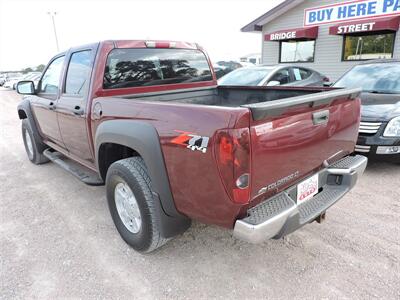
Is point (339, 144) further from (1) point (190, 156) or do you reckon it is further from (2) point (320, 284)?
(1) point (190, 156)

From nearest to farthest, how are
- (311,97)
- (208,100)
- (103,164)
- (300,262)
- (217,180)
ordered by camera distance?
(217,180)
(311,97)
(300,262)
(103,164)
(208,100)

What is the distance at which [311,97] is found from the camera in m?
2.22

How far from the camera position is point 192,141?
2.02 meters

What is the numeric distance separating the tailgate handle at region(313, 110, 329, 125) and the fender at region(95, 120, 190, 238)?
3.83ft

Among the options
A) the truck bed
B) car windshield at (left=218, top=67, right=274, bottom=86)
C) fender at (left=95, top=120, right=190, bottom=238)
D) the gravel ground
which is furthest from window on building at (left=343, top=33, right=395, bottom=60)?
fender at (left=95, top=120, right=190, bottom=238)

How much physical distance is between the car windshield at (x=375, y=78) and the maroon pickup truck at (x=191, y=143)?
2.82 meters

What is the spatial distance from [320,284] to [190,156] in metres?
1.43

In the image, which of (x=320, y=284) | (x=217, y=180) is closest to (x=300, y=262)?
(x=320, y=284)

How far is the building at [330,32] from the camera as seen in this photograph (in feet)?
38.4

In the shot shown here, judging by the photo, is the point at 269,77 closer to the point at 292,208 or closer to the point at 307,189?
the point at 307,189

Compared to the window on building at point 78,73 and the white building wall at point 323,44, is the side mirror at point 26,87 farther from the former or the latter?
the white building wall at point 323,44

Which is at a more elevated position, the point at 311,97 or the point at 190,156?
the point at 311,97

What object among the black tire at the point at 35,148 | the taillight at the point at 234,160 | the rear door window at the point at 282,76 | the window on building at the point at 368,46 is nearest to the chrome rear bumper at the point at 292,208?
the taillight at the point at 234,160

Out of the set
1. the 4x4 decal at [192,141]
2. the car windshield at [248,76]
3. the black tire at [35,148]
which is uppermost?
the 4x4 decal at [192,141]
